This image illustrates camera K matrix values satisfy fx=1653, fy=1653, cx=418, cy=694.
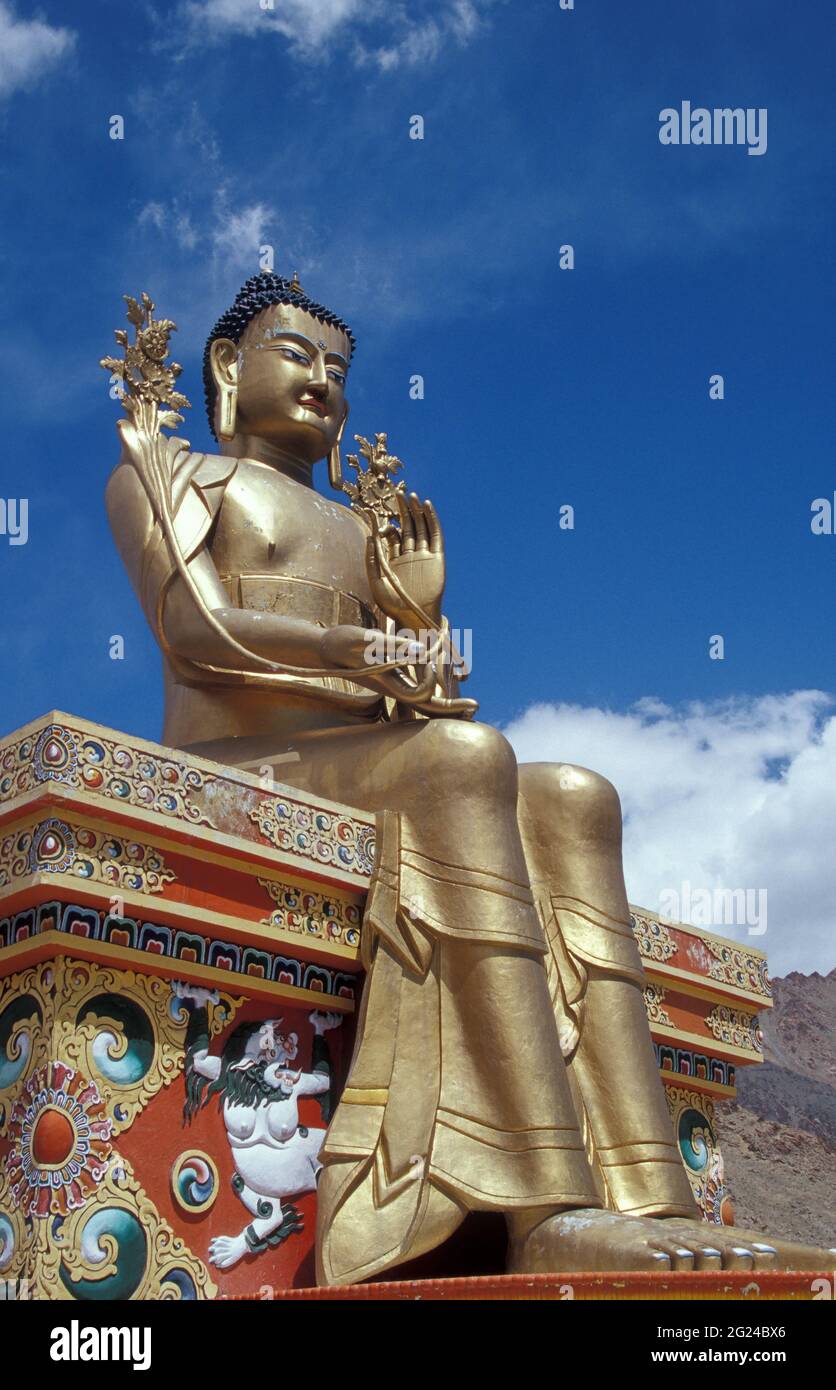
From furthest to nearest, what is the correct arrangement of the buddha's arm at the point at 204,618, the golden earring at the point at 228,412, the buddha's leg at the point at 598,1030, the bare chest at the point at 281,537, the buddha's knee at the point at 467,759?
the golden earring at the point at 228,412, the bare chest at the point at 281,537, the buddha's arm at the point at 204,618, the buddha's knee at the point at 467,759, the buddha's leg at the point at 598,1030

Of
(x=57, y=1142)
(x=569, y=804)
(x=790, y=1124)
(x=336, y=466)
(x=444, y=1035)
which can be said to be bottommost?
(x=57, y=1142)

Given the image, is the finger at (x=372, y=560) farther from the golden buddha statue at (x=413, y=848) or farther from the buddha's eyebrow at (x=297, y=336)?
the buddha's eyebrow at (x=297, y=336)

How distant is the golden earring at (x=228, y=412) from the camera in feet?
26.7

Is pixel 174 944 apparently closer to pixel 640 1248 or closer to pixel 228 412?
pixel 640 1248

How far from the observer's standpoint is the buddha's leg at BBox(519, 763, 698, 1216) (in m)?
6.00

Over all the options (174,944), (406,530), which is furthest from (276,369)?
(174,944)

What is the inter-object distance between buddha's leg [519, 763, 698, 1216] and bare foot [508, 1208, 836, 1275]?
0.47 metres

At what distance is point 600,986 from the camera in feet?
20.5

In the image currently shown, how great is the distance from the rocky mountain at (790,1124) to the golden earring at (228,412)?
21.4ft

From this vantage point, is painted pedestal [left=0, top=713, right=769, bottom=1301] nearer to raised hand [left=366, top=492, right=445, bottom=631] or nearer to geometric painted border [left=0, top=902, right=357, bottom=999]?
geometric painted border [left=0, top=902, right=357, bottom=999]

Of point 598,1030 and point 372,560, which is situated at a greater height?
point 372,560

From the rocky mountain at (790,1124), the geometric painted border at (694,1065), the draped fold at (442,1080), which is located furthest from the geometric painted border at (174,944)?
the rocky mountain at (790,1124)

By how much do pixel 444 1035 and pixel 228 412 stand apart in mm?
3632
